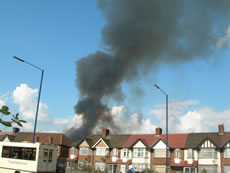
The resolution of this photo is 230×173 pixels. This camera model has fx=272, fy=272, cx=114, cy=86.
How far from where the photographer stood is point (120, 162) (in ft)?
174

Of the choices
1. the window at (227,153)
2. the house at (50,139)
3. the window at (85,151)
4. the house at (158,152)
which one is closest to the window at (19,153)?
the house at (158,152)

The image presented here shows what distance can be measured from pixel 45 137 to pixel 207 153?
4041 cm

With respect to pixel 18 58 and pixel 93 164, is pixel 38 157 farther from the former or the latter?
pixel 93 164

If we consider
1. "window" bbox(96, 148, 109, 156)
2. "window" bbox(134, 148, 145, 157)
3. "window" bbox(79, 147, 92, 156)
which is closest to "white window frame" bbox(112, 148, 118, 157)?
"window" bbox(96, 148, 109, 156)

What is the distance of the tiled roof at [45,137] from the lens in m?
66.3

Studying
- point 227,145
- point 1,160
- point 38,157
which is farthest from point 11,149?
point 227,145

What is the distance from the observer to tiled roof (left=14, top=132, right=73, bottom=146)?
66.3 m

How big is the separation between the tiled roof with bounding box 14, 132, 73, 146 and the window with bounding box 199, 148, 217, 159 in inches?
1304

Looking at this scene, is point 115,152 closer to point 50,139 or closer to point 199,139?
point 199,139

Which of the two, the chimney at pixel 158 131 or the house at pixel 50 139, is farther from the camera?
the house at pixel 50 139

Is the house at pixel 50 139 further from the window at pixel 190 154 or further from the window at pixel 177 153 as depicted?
the window at pixel 190 154

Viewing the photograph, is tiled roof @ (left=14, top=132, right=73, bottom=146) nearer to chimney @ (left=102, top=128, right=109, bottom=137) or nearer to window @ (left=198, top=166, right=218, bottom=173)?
chimney @ (left=102, top=128, right=109, bottom=137)

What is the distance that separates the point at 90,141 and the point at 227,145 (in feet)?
92.5

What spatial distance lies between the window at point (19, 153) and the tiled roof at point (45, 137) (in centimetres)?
4140
